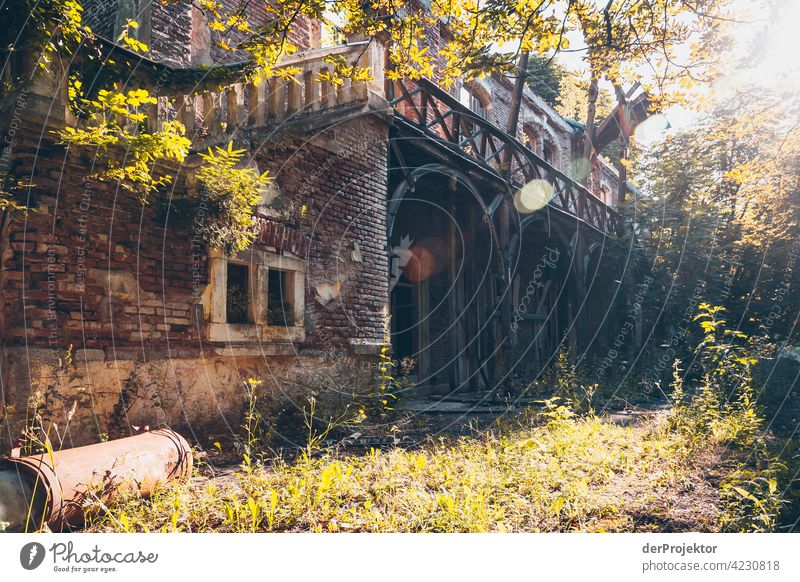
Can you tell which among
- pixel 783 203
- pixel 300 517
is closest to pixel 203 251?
pixel 300 517

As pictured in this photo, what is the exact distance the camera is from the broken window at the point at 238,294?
568 cm

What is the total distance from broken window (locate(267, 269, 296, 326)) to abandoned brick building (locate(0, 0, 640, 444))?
22 mm

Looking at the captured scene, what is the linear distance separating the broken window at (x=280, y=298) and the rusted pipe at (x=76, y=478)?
85.1 inches

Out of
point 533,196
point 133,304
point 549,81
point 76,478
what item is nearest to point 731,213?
point 533,196

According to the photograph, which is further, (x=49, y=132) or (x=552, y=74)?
(x=552, y=74)

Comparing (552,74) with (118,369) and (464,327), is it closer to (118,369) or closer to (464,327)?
(464,327)

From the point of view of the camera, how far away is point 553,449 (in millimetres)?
5078

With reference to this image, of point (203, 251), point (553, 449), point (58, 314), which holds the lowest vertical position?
point (553, 449)

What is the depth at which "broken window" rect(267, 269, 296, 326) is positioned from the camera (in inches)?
237

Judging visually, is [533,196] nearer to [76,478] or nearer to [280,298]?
[280,298]

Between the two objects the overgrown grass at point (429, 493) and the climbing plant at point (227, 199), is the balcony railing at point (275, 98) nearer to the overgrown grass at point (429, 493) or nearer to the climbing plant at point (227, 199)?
the climbing plant at point (227, 199)

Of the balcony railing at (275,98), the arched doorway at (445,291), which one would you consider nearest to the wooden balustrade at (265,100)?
the balcony railing at (275,98)

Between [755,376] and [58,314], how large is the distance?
9.92m

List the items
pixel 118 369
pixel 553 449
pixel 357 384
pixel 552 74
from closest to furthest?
1. pixel 118 369
2. pixel 553 449
3. pixel 357 384
4. pixel 552 74
